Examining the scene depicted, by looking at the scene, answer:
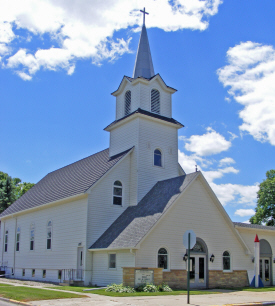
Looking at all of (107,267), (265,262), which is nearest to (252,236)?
(265,262)

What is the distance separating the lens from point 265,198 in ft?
164

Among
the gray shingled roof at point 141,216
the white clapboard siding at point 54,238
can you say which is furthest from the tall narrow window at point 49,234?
the gray shingled roof at point 141,216

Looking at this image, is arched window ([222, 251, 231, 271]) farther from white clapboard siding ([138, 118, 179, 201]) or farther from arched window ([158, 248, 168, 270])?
white clapboard siding ([138, 118, 179, 201])

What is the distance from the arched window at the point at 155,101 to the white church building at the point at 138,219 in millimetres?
90

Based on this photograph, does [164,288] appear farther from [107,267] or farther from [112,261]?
[107,267]

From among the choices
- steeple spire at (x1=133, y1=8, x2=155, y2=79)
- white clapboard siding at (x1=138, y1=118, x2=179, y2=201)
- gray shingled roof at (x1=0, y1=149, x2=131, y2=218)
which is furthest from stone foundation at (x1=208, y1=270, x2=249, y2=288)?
steeple spire at (x1=133, y1=8, x2=155, y2=79)

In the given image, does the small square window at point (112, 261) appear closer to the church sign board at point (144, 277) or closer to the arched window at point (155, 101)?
the church sign board at point (144, 277)

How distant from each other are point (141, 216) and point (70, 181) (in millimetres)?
9572

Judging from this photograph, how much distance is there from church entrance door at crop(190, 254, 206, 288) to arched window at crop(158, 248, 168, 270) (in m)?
1.88

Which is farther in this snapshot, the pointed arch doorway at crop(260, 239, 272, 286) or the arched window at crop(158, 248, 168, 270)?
the pointed arch doorway at crop(260, 239, 272, 286)

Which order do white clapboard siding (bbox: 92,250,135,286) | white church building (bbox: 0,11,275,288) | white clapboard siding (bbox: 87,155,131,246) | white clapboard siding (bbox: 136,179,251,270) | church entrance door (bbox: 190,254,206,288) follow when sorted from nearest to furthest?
white clapboard siding (bbox: 92,250,135,286) → white clapboard siding (bbox: 136,179,251,270) → white church building (bbox: 0,11,275,288) → church entrance door (bbox: 190,254,206,288) → white clapboard siding (bbox: 87,155,131,246)

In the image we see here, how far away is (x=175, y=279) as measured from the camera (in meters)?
22.8

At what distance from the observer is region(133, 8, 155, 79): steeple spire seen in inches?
1291

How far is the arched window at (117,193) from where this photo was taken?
27.7m
